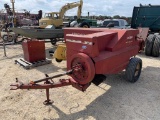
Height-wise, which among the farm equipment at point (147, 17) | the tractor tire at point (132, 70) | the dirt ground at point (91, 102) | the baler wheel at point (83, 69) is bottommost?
the dirt ground at point (91, 102)

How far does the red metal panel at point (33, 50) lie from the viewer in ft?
18.4

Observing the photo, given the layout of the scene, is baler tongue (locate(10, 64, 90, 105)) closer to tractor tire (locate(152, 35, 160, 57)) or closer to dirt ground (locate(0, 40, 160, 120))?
dirt ground (locate(0, 40, 160, 120))

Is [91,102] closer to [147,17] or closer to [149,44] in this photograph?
[149,44]

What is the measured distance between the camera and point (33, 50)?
18.7ft

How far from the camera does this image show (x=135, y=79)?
4426 millimetres

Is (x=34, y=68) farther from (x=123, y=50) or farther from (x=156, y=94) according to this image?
(x=156, y=94)

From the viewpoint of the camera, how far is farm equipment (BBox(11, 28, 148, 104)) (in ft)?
9.49

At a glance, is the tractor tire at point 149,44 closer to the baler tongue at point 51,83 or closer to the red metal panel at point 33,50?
the red metal panel at point 33,50

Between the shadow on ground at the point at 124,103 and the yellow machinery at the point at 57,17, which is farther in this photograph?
the yellow machinery at the point at 57,17

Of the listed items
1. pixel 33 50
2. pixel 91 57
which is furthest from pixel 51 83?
pixel 33 50

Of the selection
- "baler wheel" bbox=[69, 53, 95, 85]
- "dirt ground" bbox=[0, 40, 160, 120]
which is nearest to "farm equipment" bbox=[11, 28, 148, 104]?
"baler wheel" bbox=[69, 53, 95, 85]

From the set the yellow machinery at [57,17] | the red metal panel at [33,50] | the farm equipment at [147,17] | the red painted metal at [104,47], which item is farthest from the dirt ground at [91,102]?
the yellow machinery at [57,17]

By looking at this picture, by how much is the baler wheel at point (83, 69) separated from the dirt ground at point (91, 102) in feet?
1.97

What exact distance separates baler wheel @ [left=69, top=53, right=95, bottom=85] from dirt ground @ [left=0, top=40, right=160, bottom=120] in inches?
23.6
